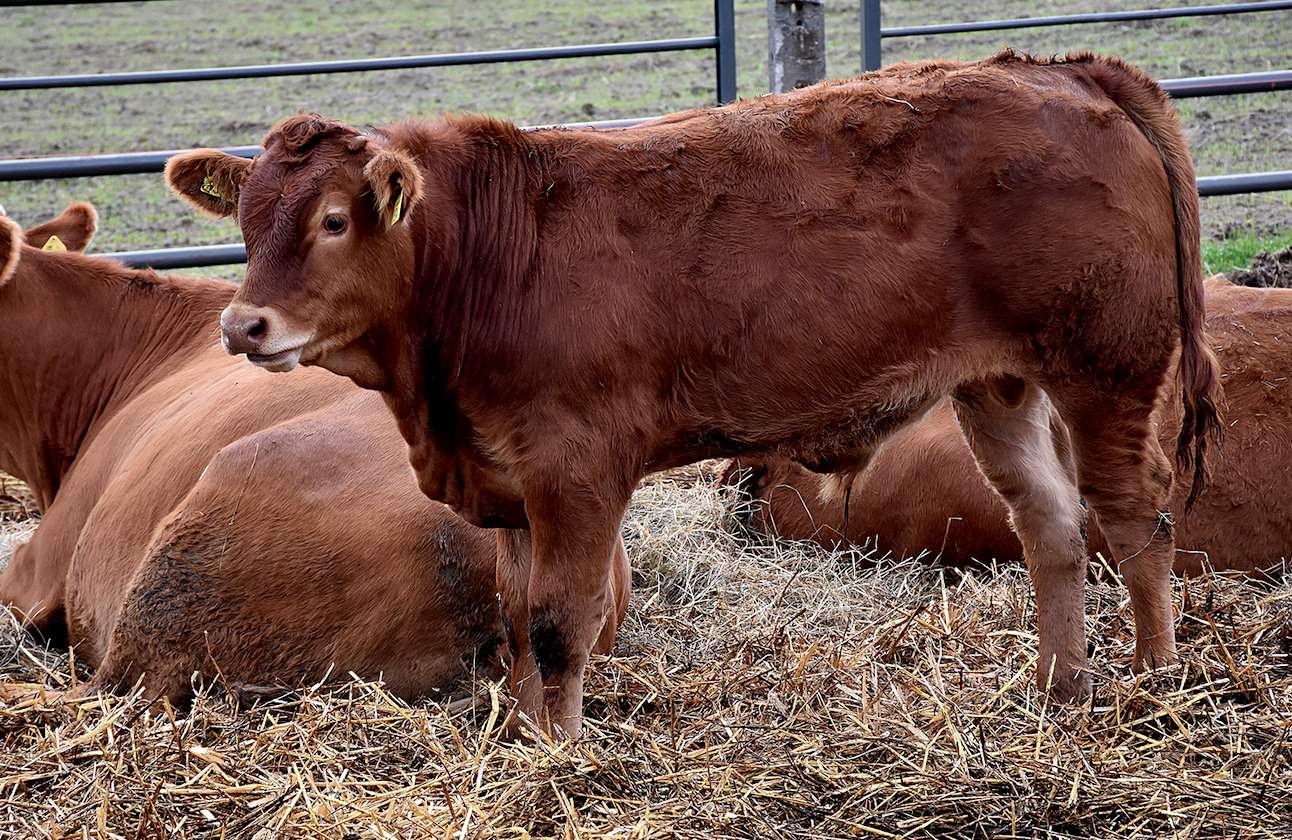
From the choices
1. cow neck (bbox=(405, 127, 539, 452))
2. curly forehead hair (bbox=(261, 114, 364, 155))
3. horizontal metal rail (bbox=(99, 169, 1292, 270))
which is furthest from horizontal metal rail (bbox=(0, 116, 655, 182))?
curly forehead hair (bbox=(261, 114, 364, 155))

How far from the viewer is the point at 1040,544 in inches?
153

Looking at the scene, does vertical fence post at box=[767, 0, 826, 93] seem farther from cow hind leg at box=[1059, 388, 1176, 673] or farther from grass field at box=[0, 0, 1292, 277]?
grass field at box=[0, 0, 1292, 277]

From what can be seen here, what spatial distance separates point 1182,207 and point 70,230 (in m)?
4.28

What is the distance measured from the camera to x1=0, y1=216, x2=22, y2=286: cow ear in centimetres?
477

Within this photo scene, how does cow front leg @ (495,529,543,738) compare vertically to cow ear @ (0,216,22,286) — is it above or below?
below

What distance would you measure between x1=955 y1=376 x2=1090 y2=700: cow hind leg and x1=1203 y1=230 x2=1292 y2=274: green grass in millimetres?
4169

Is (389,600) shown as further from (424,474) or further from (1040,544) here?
(1040,544)

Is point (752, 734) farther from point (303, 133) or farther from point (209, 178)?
point (209, 178)

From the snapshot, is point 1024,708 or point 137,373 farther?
point 137,373

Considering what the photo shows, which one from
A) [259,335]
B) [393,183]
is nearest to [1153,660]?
[393,183]

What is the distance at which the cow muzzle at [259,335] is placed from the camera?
296 centimetres

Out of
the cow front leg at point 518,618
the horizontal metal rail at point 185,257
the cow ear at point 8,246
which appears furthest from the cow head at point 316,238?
the horizontal metal rail at point 185,257

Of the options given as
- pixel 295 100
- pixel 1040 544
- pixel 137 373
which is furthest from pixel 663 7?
pixel 1040 544

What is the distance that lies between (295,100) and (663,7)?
6.54 metres
